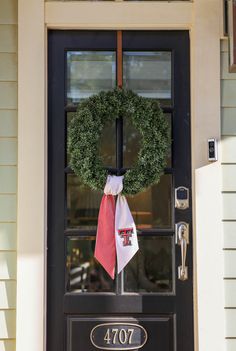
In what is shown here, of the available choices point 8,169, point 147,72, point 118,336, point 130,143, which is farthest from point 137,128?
point 118,336

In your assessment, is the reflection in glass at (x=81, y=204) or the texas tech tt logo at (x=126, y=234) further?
the reflection in glass at (x=81, y=204)

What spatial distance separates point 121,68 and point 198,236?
102 centimetres

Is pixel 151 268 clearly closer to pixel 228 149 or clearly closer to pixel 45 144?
pixel 228 149

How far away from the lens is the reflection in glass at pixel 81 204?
298 cm

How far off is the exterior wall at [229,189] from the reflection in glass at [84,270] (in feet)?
2.12

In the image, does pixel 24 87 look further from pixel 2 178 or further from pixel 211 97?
pixel 211 97

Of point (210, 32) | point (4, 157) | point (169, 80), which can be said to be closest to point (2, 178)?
point (4, 157)

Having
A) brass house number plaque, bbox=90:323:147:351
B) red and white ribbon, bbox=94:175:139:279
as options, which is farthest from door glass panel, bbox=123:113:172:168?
brass house number plaque, bbox=90:323:147:351

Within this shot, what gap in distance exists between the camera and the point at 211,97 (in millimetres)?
2891

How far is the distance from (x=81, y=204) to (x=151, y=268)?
0.55m

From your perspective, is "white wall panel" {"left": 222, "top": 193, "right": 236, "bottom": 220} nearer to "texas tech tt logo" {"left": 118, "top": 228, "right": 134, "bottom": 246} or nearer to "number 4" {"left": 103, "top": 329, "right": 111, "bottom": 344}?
"texas tech tt logo" {"left": 118, "top": 228, "right": 134, "bottom": 246}

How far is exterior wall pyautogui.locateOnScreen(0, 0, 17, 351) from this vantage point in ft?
9.38

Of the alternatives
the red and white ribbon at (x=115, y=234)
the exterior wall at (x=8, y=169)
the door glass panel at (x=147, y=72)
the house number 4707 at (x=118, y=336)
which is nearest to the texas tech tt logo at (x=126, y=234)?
the red and white ribbon at (x=115, y=234)

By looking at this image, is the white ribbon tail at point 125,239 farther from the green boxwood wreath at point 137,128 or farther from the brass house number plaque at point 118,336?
the brass house number plaque at point 118,336
